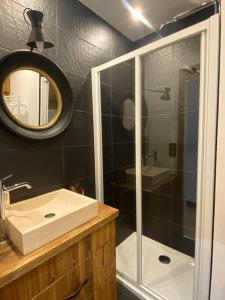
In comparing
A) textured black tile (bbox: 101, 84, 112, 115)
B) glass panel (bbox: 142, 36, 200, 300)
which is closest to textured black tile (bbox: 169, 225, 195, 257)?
glass panel (bbox: 142, 36, 200, 300)

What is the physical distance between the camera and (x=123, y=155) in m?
1.94

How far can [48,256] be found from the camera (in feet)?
2.57

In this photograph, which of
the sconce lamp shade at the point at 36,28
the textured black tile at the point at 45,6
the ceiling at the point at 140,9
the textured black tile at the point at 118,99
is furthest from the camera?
the textured black tile at the point at 118,99

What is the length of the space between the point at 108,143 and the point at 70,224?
1.00 m

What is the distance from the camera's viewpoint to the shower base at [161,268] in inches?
55.3

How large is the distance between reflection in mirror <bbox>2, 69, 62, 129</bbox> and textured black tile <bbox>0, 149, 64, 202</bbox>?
194mm

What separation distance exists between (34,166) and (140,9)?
1.66m

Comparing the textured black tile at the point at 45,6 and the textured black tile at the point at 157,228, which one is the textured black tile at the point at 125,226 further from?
the textured black tile at the point at 45,6

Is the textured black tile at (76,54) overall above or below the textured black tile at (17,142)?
above

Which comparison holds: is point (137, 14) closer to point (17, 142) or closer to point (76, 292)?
point (17, 142)

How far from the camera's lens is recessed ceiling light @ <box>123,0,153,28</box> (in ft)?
5.09

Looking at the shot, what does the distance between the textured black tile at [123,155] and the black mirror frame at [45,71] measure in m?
0.71

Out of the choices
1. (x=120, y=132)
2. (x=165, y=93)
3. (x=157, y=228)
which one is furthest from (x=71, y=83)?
(x=157, y=228)

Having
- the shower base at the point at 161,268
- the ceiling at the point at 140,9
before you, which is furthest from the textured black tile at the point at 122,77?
the shower base at the point at 161,268
